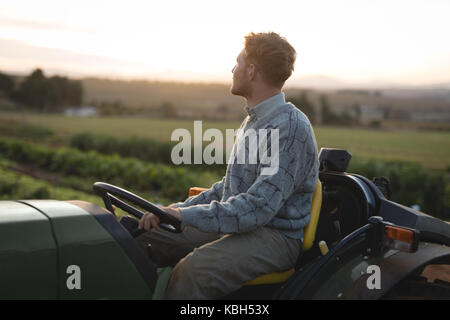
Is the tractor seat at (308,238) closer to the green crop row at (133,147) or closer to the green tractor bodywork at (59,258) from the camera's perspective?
the green tractor bodywork at (59,258)

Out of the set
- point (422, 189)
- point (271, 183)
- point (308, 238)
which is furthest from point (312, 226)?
point (422, 189)

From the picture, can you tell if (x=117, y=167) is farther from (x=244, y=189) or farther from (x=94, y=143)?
(x=244, y=189)

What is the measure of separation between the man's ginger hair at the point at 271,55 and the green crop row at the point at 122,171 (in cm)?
808

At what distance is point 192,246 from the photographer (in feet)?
8.51

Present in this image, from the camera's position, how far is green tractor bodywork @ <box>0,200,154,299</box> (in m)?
1.77

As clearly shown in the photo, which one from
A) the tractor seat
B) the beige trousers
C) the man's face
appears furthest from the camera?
the man's face

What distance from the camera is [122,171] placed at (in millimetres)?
12125

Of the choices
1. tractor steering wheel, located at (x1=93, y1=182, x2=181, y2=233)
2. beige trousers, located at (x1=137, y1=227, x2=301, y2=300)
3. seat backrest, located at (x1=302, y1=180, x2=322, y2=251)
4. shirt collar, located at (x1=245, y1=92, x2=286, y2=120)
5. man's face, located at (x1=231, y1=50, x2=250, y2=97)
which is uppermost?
man's face, located at (x1=231, y1=50, x2=250, y2=97)

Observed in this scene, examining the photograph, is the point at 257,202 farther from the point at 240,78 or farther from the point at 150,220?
the point at 240,78

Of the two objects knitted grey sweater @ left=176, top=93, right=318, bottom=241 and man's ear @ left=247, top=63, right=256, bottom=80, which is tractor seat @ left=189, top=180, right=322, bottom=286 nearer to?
knitted grey sweater @ left=176, top=93, right=318, bottom=241

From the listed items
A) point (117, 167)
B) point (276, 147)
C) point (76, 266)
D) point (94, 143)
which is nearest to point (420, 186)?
point (117, 167)

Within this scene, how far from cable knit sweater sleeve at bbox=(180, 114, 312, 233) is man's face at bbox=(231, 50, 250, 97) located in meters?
0.41

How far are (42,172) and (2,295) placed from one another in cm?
1256

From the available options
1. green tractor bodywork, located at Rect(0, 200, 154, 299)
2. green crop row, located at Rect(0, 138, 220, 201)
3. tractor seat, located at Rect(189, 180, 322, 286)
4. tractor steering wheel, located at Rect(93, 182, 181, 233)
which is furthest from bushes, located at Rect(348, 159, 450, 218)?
green tractor bodywork, located at Rect(0, 200, 154, 299)
